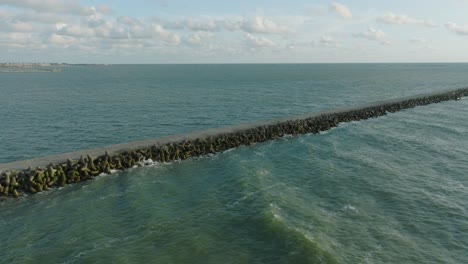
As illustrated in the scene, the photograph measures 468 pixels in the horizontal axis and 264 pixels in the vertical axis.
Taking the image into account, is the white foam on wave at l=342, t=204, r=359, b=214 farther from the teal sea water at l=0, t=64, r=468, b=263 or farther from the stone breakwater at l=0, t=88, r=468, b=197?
the stone breakwater at l=0, t=88, r=468, b=197

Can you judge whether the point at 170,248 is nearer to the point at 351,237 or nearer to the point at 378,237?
the point at 351,237

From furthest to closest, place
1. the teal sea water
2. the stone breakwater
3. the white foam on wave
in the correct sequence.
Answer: the stone breakwater, the white foam on wave, the teal sea water

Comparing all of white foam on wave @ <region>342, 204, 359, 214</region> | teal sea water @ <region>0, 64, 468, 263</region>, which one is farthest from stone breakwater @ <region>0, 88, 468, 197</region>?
white foam on wave @ <region>342, 204, 359, 214</region>

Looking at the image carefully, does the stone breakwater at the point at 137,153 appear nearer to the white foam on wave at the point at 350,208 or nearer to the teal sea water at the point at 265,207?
the teal sea water at the point at 265,207

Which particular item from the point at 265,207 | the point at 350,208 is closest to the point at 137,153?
the point at 265,207

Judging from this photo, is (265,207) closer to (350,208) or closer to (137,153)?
(350,208)

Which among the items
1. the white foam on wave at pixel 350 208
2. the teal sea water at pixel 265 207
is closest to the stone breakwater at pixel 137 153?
the teal sea water at pixel 265 207

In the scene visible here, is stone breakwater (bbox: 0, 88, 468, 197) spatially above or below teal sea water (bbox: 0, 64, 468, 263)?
above

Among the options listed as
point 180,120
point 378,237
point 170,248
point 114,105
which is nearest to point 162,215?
point 170,248

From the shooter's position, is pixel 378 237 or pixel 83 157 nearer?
pixel 378 237
